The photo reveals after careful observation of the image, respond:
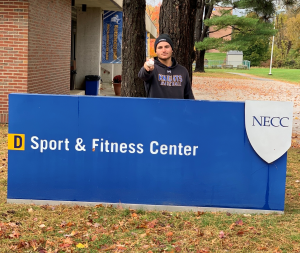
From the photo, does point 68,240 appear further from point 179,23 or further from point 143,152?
point 179,23

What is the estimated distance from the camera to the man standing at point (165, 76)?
16.1ft

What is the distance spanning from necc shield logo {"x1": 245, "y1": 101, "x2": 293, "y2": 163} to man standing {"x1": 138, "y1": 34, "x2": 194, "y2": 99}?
0.78 metres

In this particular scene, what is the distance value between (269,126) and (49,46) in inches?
372

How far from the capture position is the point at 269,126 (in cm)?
477

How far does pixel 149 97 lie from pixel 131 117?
1.16 feet

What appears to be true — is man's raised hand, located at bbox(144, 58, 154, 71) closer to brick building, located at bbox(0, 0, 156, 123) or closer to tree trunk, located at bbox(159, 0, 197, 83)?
tree trunk, located at bbox(159, 0, 197, 83)

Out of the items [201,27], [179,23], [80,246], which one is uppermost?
[201,27]

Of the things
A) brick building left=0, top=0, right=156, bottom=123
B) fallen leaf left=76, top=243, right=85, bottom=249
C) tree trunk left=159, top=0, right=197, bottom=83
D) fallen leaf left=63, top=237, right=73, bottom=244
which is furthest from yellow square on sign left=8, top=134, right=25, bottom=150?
brick building left=0, top=0, right=156, bottom=123

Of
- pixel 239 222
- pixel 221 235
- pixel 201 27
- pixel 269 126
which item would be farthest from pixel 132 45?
pixel 201 27

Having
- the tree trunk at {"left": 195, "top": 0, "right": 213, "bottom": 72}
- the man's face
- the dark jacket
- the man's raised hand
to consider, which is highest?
the tree trunk at {"left": 195, "top": 0, "right": 213, "bottom": 72}

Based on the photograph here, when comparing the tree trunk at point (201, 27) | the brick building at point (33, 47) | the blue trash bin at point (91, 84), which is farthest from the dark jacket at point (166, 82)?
the tree trunk at point (201, 27)

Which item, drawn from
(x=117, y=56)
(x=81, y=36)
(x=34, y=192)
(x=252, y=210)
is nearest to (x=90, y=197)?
(x=34, y=192)

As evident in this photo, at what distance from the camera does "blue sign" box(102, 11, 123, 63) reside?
18.5m

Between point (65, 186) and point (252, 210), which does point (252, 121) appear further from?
point (65, 186)
